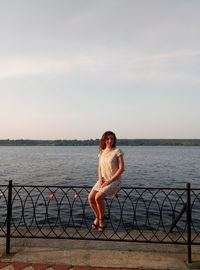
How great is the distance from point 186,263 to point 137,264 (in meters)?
0.90

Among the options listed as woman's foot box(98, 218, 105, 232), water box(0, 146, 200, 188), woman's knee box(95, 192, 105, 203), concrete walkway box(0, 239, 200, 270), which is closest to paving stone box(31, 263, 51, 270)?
concrete walkway box(0, 239, 200, 270)

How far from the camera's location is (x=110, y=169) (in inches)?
235

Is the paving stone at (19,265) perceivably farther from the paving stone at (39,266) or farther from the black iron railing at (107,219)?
the black iron railing at (107,219)

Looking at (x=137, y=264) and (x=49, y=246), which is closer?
(x=137, y=264)

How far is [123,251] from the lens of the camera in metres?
5.38

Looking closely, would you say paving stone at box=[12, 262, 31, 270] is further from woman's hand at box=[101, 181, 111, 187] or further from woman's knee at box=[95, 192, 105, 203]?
woman's hand at box=[101, 181, 111, 187]

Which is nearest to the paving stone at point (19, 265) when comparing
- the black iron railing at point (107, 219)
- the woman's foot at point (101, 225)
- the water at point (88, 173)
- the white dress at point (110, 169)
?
the black iron railing at point (107, 219)

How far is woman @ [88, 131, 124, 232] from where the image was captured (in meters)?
5.82

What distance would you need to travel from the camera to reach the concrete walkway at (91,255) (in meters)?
4.77

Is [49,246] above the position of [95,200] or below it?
below

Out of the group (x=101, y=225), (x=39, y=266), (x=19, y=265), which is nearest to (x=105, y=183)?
(x=101, y=225)

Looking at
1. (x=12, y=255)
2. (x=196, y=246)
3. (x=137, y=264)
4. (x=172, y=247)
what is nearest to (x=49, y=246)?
(x=12, y=255)

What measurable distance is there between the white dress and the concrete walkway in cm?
112

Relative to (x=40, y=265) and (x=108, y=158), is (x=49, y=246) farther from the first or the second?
(x=108, y=158)
